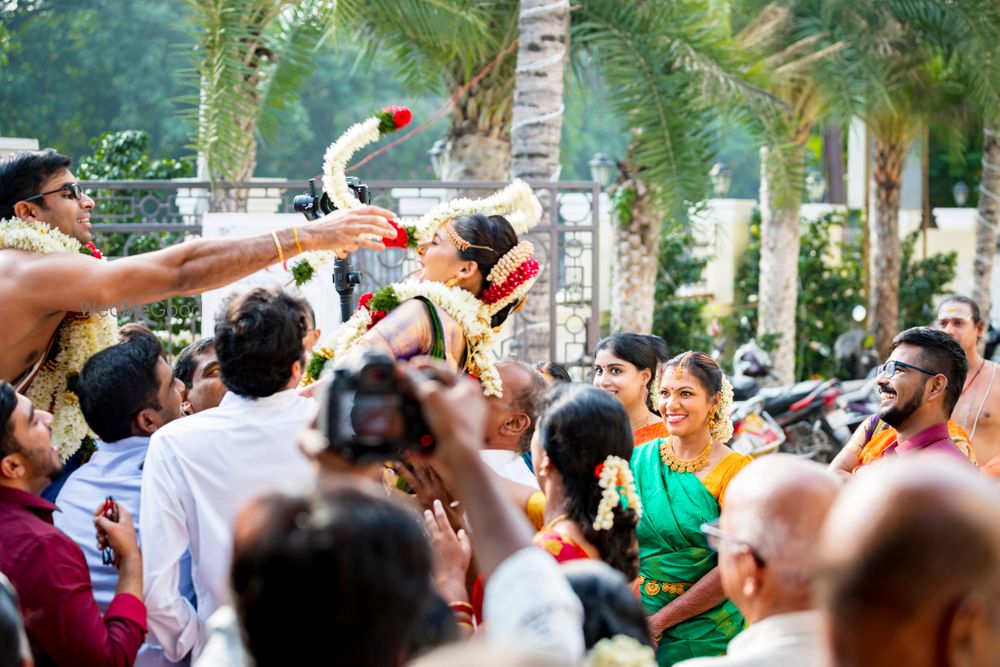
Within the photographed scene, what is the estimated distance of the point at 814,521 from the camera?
2.33 metres

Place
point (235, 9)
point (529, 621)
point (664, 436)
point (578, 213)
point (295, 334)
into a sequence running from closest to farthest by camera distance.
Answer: point (529, 621) < point (295, 334) < point (664, 436) < point (235, 9) < point (578, 213)

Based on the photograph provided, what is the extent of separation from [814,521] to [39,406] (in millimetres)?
2910

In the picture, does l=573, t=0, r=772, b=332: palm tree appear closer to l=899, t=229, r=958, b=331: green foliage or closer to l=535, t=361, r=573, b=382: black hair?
l=535, t=361, r=573, b=382: black hair

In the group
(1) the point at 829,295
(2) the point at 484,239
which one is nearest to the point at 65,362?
(2) the point at 484,239

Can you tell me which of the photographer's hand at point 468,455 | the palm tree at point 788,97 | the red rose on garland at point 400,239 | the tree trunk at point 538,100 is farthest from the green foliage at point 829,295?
the photographer's hand at point 468,455

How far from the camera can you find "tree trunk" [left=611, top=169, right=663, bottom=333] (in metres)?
11.2

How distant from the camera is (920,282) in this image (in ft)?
59.3

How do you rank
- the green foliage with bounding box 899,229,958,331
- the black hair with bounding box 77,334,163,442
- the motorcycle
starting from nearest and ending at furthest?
the black hair with bounding box 77,334,163,442
the motorcycle
the green foliage with bounding box 899,229,958,331

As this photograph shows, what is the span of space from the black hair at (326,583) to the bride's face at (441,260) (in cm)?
250

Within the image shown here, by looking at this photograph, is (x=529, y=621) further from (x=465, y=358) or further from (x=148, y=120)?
(x=148, y=120)

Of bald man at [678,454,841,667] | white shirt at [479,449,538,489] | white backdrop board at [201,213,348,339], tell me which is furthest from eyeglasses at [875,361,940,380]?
white backdrop board at [201,213,348,339]

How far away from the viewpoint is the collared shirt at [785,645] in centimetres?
228

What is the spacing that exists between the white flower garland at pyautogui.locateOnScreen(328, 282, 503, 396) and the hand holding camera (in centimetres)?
99

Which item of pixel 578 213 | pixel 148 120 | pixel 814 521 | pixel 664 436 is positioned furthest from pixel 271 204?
pixel 148 120
